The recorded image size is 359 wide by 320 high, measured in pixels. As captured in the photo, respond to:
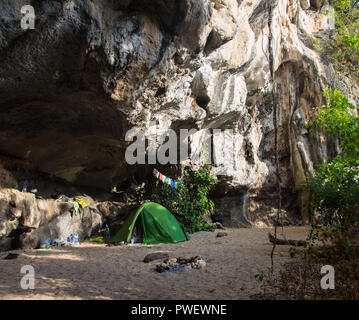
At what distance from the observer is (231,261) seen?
564cm

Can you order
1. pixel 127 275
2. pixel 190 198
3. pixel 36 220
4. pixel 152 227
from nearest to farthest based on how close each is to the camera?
1. pixel 127 275
2. pixel 36 220
3. pixel 152 227
4. pixel 190 198

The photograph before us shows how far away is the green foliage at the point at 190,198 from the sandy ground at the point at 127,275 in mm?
3878

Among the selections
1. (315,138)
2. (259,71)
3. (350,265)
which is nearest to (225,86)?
(259,71)

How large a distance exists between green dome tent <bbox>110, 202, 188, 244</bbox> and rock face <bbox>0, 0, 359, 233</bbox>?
66.5 inches

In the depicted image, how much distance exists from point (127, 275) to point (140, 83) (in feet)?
14.3

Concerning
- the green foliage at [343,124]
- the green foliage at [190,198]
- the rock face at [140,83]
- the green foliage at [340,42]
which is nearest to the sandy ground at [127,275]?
the rock face at [140,83]

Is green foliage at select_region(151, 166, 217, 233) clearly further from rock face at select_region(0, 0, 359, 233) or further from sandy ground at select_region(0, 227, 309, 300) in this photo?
sandy ground at select_region(0, 227, 309, 300)

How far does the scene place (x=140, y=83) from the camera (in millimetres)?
6656

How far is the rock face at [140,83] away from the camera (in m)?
5.49

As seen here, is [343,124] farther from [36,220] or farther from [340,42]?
[340,42]

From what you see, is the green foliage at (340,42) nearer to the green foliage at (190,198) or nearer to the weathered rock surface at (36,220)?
the green foliage at (190,198)

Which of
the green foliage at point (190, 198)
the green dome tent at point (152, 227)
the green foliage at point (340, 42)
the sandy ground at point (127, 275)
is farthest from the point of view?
the green foliage at point (340, 42)

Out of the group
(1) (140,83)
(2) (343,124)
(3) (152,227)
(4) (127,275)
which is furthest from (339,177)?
(3) (152,227)
